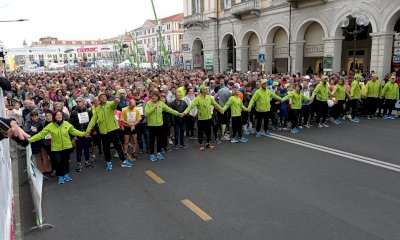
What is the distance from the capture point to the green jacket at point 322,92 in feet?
41.0

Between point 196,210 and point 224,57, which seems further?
point 224,57

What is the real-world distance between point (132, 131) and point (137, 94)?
1676 mm

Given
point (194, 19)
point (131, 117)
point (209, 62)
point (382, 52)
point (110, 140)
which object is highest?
point (194, 19)

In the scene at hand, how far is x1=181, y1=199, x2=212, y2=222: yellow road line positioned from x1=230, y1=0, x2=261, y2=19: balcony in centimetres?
2755

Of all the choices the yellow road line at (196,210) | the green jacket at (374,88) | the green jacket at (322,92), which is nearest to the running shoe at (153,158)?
the yellow road line at (196,210)

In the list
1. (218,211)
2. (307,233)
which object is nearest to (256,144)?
(218,211)

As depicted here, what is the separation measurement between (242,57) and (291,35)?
7.82m

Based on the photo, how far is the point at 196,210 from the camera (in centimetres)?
593

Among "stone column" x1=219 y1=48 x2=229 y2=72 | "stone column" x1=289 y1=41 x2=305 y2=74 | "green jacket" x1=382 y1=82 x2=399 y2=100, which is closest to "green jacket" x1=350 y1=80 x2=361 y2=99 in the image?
"green jacket" x1=382 y1=82 x2=399 y2=100

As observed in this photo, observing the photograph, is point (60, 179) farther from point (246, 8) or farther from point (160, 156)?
point (246, 8)

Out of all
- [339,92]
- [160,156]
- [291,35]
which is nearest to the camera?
[160,156]

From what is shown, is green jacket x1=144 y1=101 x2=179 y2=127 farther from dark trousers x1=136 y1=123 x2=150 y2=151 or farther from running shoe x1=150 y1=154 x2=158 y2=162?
running shoe x1=150 y1=154 x2=158 y2=162

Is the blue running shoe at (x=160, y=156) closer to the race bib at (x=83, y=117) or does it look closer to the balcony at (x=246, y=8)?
the race bib at (x=83, y=117)

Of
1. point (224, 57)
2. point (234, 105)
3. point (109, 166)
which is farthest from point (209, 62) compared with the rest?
point (109, 166)
